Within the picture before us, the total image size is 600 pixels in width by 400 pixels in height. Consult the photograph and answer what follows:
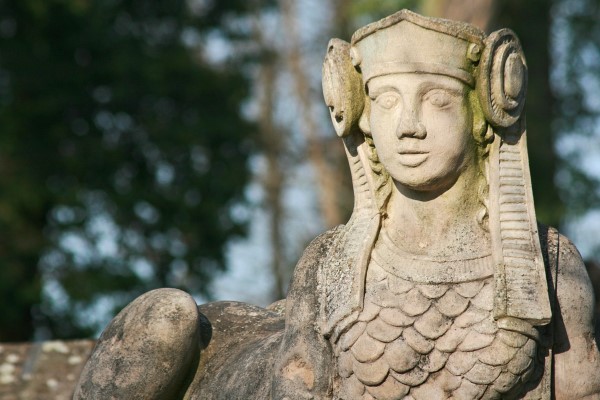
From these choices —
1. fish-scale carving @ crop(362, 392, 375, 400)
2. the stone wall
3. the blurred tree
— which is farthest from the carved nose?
the blurred tree

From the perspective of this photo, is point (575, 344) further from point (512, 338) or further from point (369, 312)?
point (369, 312)

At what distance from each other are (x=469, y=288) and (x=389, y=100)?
0.77m

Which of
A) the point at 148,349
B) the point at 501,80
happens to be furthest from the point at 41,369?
the point at 501,80

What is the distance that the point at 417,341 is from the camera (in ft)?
15.7

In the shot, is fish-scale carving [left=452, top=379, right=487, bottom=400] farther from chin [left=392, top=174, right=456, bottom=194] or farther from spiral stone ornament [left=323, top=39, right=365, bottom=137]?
spiral stone ornament [left=323, top=39, right=365, bottom=137]

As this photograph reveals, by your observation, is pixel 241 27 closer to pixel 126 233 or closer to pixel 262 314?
pixel 126 233

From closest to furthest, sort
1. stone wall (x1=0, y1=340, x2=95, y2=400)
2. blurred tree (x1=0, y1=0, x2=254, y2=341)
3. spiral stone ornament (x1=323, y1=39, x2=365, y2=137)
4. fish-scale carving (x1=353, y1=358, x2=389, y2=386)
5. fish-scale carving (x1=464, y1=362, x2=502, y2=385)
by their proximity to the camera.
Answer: fish-scale carving (x1=464, y1=362, x2=502, y2=385), fish-scale carving (x1=353, y1=358, x2=389, y2=386), spiral stone ornament (x1=323, y1=39, x2=365, y2=137), stone wall (x1=0, y1=340, x2=95, y2=400), blurred tree (x1=0, y1=0, x2=254, y2=341)

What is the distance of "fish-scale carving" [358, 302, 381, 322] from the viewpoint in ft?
16.0

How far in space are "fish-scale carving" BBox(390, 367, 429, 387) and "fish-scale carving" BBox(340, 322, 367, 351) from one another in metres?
0.22

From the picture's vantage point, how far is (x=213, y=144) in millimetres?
Result: 15695

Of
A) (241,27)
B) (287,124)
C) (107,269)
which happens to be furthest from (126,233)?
(287,124)

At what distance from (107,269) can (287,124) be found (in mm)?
7589

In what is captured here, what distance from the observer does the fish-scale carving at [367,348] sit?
482 centimetres

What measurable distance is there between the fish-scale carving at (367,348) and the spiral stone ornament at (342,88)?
87 cm
